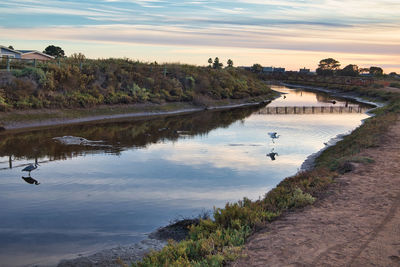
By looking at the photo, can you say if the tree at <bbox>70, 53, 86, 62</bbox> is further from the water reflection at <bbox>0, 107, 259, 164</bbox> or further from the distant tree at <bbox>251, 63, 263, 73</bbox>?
the distant tree at <bbox>251, 63, 263, 73</bbox>

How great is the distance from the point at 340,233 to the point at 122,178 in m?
9.76

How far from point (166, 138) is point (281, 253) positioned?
1902 cm

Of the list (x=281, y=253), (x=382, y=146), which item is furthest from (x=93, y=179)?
(x=382, y=146)

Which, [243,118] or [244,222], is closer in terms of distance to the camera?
[244,222]

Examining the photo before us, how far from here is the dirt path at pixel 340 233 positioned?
7223 mm

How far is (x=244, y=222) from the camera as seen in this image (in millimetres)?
9531

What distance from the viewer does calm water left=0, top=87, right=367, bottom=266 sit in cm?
1073

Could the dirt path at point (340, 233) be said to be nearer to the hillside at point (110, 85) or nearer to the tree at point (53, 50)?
the hillside at point (110, 85)

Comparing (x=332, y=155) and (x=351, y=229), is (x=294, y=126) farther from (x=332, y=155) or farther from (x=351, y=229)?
(x=351, y=229)

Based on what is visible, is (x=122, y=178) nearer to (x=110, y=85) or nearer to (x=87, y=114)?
(x=87, y=114)

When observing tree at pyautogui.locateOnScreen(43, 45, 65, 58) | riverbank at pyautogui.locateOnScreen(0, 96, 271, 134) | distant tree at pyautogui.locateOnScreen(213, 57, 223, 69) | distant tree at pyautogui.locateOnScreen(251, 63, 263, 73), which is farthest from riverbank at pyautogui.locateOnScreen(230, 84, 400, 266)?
distant tree at pyautogui.locateOnScreen(251, 63, 263, 73)

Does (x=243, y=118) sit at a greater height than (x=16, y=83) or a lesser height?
lesser

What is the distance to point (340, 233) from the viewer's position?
840 cm

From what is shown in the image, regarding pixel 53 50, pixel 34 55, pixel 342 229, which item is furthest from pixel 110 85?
pixel 53 50
